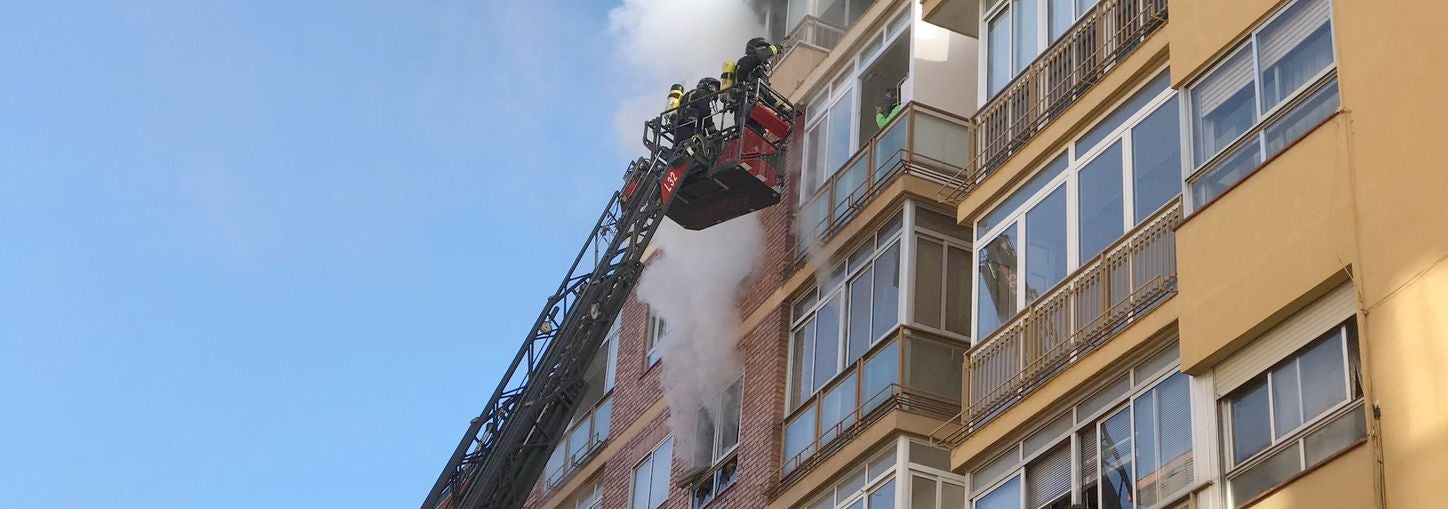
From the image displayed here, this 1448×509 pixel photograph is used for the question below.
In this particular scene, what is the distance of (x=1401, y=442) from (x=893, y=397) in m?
7.94

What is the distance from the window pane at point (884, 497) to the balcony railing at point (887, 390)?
2.36 ft

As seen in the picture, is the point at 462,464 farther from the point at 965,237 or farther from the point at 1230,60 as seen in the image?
the point at 1230,60

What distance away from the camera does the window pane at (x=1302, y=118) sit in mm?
14172

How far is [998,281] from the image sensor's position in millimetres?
18609

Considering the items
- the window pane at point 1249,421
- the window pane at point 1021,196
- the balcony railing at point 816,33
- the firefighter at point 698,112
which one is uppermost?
the balcony railing at point 816,33

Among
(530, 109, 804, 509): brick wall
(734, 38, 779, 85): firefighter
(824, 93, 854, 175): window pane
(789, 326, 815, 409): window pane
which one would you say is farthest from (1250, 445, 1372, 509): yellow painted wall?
(734, 38, 779, 85): firefighter

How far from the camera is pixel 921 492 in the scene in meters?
19.3

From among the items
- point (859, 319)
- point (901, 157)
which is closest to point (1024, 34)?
point (901, 157)

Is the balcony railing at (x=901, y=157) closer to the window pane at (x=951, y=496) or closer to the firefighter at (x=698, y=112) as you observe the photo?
the firefighter at (x=698, y=112)

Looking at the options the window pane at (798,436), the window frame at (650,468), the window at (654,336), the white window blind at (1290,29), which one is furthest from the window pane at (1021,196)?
the window at (654,336)

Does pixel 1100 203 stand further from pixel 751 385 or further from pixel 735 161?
pixel 735 161

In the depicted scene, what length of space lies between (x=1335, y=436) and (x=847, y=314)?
9.36 meters

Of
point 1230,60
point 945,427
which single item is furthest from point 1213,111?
point 945,427

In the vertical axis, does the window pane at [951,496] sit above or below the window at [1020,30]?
below
